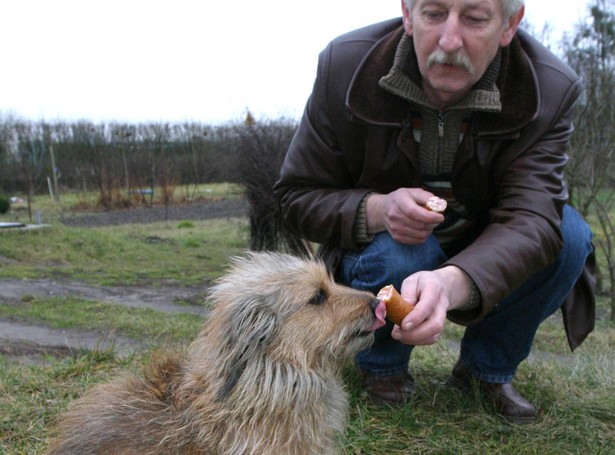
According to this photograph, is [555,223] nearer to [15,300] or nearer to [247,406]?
[247,406]

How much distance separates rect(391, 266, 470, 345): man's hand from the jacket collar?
2.69 feet

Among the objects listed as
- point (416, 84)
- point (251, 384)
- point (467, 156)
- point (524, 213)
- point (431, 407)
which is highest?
point (416, 84)

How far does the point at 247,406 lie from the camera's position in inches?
93.1

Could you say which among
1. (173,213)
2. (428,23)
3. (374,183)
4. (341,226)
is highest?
(428,23)

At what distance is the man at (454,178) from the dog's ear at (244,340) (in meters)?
0.56

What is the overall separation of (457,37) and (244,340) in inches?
58.2

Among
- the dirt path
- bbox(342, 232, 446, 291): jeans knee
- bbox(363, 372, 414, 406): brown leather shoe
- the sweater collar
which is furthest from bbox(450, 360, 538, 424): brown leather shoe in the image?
the dirt path

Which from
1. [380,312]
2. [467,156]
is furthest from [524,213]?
[380,312]

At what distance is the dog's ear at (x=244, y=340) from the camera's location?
236 cm

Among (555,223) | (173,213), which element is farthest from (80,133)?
(555,223)

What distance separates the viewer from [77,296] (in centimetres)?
841

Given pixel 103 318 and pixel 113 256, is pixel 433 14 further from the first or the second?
pixel 113 256

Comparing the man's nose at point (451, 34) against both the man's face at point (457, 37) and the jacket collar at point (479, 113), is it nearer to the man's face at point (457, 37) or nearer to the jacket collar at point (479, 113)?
the man's face at point (457, 37)

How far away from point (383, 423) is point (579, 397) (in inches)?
50.5
